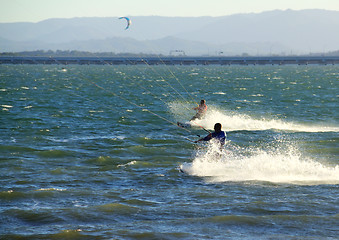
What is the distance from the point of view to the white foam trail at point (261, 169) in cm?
1858

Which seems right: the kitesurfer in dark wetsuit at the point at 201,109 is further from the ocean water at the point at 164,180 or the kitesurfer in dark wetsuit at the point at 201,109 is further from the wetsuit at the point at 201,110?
the ocean water at the point at 164,180

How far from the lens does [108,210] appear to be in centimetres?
1476

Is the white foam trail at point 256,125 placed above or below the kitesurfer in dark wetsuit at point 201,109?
below

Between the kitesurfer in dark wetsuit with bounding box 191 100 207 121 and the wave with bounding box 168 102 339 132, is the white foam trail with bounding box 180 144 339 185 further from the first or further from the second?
the wave with bounding box 168 102 339 132

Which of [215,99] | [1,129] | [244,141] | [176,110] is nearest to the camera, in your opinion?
[244,141]

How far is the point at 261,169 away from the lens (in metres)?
19.8

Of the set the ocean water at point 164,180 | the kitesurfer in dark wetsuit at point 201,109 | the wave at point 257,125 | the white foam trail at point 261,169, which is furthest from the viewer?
the wave at point 257,125

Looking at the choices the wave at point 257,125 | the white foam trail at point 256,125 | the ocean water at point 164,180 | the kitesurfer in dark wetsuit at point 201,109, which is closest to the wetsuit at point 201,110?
the kitesurfer in dark wetsuit at point 201,109

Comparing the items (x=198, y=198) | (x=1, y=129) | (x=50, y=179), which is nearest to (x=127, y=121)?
(x=1, y=129)

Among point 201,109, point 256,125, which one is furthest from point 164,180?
point 256,125

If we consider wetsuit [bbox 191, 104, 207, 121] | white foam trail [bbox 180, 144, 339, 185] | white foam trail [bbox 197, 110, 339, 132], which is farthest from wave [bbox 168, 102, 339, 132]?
white foam trail [bbox 180, 144, 339, 185]

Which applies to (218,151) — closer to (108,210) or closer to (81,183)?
(81,183)

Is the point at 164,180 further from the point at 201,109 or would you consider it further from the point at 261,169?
the point at 201,109

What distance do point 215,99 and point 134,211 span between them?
4103 cm
